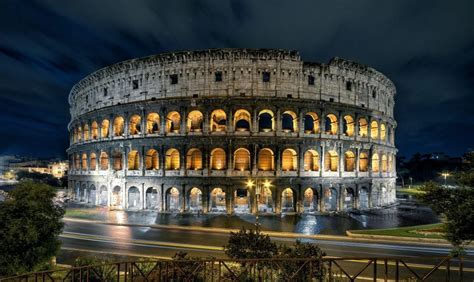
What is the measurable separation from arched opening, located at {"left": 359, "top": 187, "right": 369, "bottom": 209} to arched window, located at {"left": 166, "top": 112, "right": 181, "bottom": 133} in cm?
2353

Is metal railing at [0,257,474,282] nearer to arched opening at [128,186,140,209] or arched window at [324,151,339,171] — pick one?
arched window at [324,151,339,171]

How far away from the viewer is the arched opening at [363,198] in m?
32.7

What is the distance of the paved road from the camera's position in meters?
15.4

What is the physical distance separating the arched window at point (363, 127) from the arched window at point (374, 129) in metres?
1.09

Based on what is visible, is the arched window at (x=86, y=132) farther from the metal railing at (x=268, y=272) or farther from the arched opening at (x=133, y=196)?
the metal railing at (x=268, y=272)

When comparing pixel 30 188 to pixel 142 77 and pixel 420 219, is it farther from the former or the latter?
pixel 420 219

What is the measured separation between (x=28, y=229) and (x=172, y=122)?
23.2m

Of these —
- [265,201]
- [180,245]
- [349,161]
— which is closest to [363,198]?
[349,161]

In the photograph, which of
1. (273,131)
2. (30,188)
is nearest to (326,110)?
(273,131)

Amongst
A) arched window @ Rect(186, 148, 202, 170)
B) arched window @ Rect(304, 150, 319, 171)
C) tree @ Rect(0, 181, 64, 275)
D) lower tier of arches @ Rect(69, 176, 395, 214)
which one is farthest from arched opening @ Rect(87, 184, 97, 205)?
arched window @ Rect(304, 150, 319, 171)

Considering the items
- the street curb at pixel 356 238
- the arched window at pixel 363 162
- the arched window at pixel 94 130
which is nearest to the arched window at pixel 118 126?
the arched window at pixel 94 130

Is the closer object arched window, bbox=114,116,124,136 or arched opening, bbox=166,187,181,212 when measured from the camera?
arched opening, bbox=166,187,181,212

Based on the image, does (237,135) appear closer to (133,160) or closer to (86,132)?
(133,160)

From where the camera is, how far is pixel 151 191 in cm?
3130
